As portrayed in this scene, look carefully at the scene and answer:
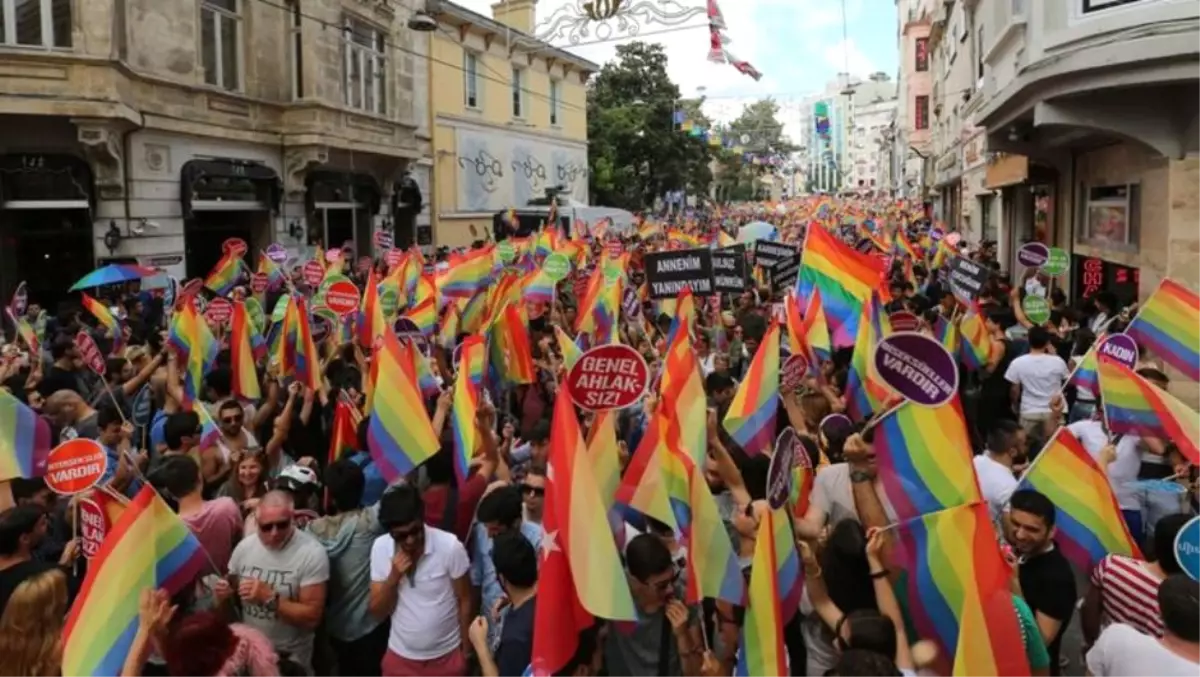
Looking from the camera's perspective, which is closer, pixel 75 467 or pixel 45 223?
pixel 75 467

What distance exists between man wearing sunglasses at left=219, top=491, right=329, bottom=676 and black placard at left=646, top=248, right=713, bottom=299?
17.3ft

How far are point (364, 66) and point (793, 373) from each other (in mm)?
18225

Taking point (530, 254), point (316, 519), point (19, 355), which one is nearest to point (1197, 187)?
point (530, 254)

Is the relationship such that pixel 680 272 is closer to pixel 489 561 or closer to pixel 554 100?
pixel 489 561

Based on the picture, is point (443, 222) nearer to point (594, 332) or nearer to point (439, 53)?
point (439, 53)

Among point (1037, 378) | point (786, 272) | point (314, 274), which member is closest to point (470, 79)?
point (314, 274)

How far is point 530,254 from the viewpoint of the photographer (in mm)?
13883

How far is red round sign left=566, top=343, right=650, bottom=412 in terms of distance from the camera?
4.52 metres

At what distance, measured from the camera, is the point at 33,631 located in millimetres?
3289

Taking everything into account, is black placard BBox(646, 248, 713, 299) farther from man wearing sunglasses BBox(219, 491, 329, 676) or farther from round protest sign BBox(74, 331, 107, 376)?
man wearing sunglasses BBox(219, 491, 329, 676)

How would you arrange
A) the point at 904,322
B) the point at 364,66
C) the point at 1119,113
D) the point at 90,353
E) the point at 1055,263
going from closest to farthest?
the point at 90,353 → the point at 904,322 → the point at 1119,113 → the point at 1055,263 → the point at 364,66

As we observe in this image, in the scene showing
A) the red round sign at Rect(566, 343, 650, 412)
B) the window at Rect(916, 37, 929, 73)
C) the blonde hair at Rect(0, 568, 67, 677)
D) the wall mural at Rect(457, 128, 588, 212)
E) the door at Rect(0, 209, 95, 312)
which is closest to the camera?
the blonde hair at Rect(0, 568, 67, 677)

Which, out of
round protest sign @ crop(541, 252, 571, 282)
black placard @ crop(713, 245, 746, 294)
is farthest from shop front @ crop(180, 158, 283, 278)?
black placard @ crop(713, 245, 746, 294)

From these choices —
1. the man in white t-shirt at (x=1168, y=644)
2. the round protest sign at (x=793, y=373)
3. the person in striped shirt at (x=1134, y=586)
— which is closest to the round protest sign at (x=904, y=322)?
the round protest sign at (x=793, y=373)
